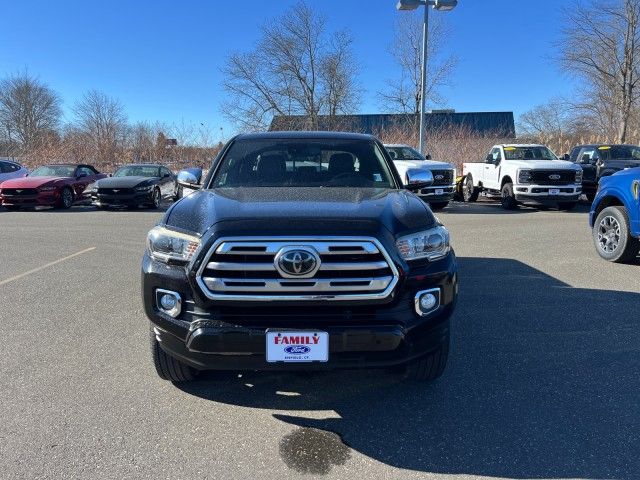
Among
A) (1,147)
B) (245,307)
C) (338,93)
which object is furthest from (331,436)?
(1,147)

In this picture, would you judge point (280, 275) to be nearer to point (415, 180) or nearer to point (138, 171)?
point (415, 180)

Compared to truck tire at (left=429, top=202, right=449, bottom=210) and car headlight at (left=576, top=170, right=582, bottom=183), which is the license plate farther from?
car headlight at (left=576, top=170, right=582, bottom=183)

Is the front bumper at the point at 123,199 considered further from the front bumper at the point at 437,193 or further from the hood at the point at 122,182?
the front bumper at the point at 437,193

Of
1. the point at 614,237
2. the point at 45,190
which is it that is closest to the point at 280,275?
the point at 614,237

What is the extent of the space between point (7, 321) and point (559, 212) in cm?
1439

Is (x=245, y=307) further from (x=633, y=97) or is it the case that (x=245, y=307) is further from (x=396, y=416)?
(x=633, y=97)

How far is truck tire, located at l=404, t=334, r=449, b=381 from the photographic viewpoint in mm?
3336

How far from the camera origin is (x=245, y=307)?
110 inches

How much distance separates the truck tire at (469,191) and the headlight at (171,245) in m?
16.1

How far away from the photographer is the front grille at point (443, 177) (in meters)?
14.5

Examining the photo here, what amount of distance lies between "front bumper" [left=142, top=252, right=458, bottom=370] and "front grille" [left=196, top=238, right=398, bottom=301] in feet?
0.20

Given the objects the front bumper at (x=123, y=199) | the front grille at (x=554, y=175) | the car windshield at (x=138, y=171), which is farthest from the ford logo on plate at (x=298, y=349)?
the car windshield at (x=138, y=171)

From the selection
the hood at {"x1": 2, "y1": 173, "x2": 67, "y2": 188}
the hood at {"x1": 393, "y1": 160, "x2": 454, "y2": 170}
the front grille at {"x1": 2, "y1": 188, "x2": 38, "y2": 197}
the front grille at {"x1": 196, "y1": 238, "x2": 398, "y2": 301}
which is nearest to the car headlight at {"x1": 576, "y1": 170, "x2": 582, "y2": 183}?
the hood at {"x1": 393, "y1": 160, "x2": 454, "y2": 170}

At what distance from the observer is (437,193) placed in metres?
14.5
